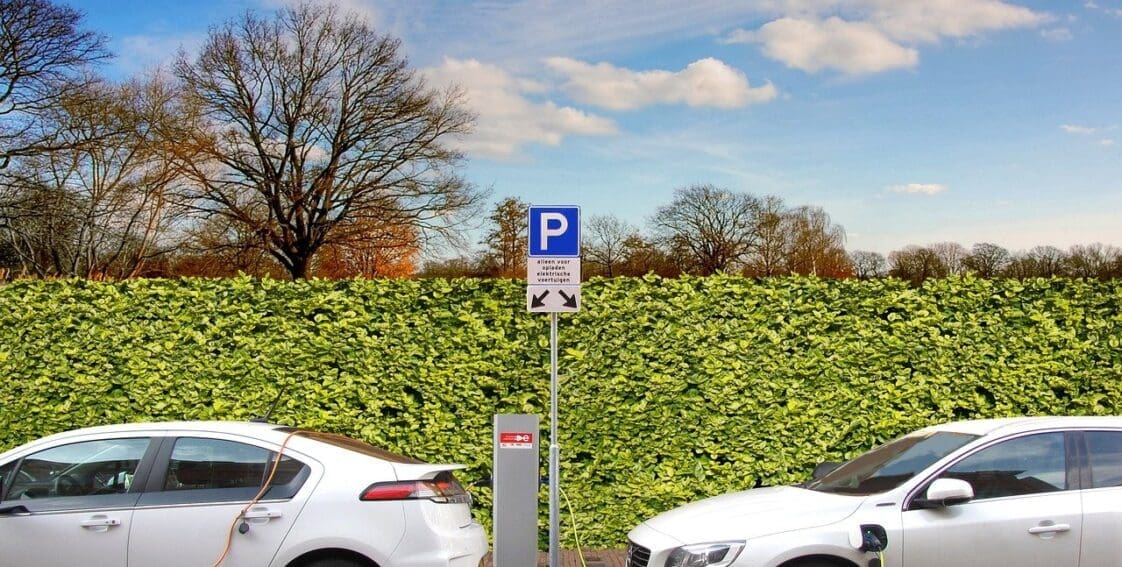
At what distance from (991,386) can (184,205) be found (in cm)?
3642

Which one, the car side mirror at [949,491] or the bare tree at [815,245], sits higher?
the bare tree at [815,245]

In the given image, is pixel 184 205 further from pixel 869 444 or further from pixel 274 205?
pixel 869 444

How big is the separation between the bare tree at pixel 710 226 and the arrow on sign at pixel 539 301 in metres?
36.7

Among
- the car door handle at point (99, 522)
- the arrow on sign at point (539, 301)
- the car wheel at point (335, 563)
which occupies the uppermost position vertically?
the arrow on sign at point (539, 301)

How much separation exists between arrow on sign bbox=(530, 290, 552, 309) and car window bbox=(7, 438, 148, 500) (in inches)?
135

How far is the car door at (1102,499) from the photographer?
20.4 ft

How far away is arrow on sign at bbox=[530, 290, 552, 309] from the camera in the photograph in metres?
8.70

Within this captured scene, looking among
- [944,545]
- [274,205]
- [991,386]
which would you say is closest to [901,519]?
[944,545]

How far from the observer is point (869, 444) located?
9.98 meters

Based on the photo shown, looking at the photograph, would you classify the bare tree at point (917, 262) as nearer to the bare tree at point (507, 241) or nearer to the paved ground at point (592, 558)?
the bare tree at point (507, 241)

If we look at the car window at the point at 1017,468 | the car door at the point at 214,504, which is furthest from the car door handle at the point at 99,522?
the car window at the point at 1017,468

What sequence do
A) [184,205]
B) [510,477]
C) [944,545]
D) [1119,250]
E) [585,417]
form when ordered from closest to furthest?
[944,545]
[510,477]
[585,417]
[1119,250]
[184,205]

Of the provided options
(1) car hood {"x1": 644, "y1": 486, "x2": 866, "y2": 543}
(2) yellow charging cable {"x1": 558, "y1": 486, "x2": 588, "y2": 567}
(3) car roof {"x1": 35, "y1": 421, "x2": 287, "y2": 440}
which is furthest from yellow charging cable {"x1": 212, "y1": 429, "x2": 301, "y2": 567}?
(2) yellow charging cable {"x1": 558, "y1": 486, "x2": 588, "y2": 567}

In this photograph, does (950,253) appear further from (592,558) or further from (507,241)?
(592,558)
